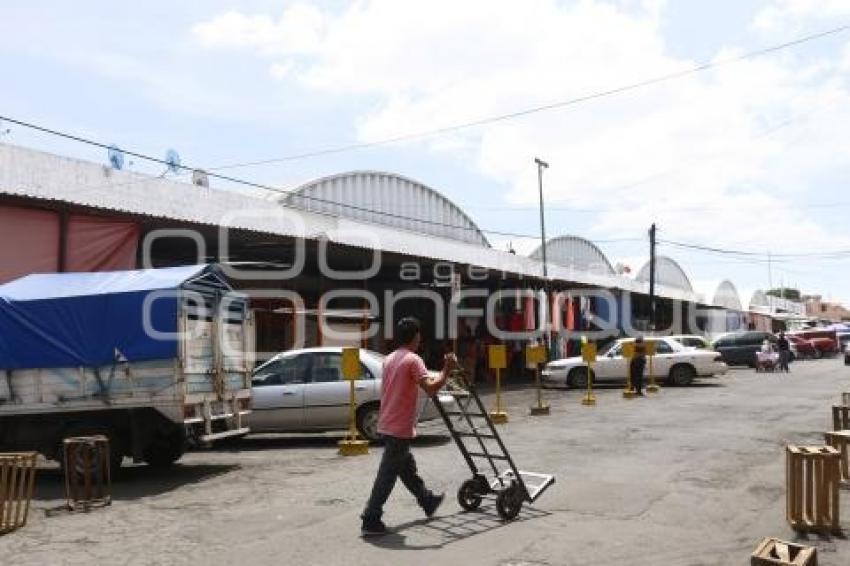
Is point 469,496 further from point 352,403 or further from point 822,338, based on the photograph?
point 822,338

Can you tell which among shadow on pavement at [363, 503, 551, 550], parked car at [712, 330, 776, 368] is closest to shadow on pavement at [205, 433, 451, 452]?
shadow on pavement at [363, 503, 551, 550]

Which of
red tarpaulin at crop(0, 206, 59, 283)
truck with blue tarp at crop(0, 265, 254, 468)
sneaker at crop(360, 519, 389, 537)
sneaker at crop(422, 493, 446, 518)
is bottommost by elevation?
sneaker at crop(360, 519, 389, 537)

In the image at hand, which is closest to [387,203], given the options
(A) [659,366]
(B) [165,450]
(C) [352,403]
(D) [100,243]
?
(A) [659,366]

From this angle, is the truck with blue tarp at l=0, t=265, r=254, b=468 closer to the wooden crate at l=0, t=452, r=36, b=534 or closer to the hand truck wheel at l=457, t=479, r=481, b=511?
the wooden crate at l=0, t=452, r=36, b=534

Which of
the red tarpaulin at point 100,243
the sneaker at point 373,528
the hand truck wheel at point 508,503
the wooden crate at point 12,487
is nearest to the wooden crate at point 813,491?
the hand truck wheel at point 508,503

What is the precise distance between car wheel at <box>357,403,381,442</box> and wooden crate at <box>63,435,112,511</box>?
433 cm

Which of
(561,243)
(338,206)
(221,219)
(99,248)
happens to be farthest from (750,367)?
(99,248)

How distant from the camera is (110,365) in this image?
1023 centimetres

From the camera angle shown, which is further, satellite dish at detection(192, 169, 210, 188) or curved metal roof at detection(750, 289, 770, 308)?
curved metal roof at detection(750, 289, 770, 308)

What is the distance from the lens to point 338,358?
1372 centimetres

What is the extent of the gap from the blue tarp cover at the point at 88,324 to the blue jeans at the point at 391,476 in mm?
3940

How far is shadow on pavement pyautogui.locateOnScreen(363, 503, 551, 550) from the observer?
6.77m

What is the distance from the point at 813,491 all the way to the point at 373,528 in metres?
3.72

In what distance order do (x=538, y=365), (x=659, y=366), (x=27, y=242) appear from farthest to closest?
1. (x=659, y=366)
2. (x=538, y=365)
3. (x=27, y=242)
